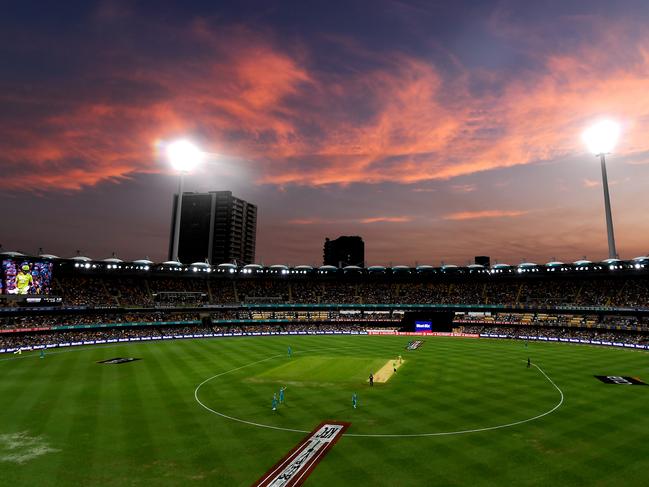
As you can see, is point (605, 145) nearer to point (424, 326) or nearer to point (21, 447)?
point (424, 326)

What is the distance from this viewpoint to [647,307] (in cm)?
7538

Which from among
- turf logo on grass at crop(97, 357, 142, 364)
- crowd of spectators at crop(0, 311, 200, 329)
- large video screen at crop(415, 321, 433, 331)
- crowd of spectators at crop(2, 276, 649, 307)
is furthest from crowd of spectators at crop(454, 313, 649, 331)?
turf logo on grass at crop(97, 357, 142, 364)

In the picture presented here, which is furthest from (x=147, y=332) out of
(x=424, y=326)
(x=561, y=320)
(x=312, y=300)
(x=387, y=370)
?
(x=561, y=320)

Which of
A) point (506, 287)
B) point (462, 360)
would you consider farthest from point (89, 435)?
point (506, 287)

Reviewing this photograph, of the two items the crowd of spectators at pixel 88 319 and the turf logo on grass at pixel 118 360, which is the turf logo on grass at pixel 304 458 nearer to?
the turf logo on grass at pixel 118 360

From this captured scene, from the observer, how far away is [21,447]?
77.2 feet

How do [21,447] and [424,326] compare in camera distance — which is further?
[424,326]

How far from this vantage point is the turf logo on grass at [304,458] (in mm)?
19125

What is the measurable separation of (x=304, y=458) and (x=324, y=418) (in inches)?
277

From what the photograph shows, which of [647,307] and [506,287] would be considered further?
[506,287]

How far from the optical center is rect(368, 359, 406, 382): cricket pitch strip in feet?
137

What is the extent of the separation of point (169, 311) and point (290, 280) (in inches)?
1360

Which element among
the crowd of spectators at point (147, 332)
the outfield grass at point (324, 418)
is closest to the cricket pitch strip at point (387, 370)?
the outfield grass at point (324, 418)

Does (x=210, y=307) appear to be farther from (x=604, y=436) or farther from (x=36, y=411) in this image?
(x=604, y=436)
